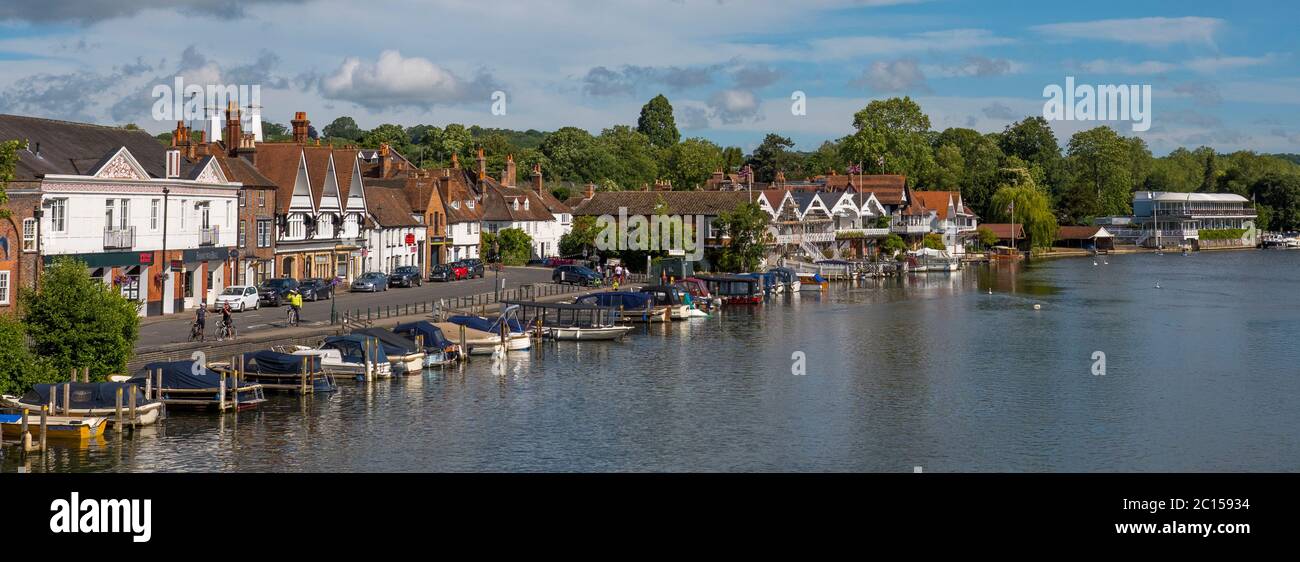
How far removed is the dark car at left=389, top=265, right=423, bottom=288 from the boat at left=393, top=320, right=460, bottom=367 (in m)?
27.3

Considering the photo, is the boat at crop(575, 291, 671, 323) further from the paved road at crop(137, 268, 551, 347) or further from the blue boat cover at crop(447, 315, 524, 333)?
the blue boat cover at crop(447, 315, 524, 333)

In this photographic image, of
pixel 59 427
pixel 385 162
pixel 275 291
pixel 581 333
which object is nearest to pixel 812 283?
pixel 385 162

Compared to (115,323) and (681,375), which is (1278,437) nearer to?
(681,375)

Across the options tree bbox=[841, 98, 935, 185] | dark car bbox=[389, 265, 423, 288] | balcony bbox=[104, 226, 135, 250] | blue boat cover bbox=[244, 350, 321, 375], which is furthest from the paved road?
tree bbox=[841, 98, 935, 185]

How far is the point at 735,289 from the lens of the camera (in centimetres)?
9856

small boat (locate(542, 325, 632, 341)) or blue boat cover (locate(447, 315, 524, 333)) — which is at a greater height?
blue boat cover (locate(447, 315, 524, 333))

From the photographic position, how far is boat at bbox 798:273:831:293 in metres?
114

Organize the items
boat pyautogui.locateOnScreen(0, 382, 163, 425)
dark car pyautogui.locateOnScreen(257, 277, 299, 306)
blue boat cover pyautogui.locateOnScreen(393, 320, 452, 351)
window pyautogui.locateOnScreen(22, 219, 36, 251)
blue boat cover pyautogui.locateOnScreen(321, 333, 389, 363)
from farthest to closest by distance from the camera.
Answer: dark car pyautogui.locateOnScreen(257, 277, 299, 306) → blue boat cover pyautogui.locateOnScreen(393, 320, 452, 351) → window pyautogui.locateOnScreen(22, 219, 36, 251) → blue boat cover pyautogui.locateOnScreen(321, 333, 389, 363) → boat pyautogui.locateOnScreen(0, 382, 163, 425)

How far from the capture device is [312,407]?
48031 mm

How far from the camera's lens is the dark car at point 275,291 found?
72062 mm

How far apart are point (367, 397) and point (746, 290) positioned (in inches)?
2036

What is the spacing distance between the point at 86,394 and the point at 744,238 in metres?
77.0
